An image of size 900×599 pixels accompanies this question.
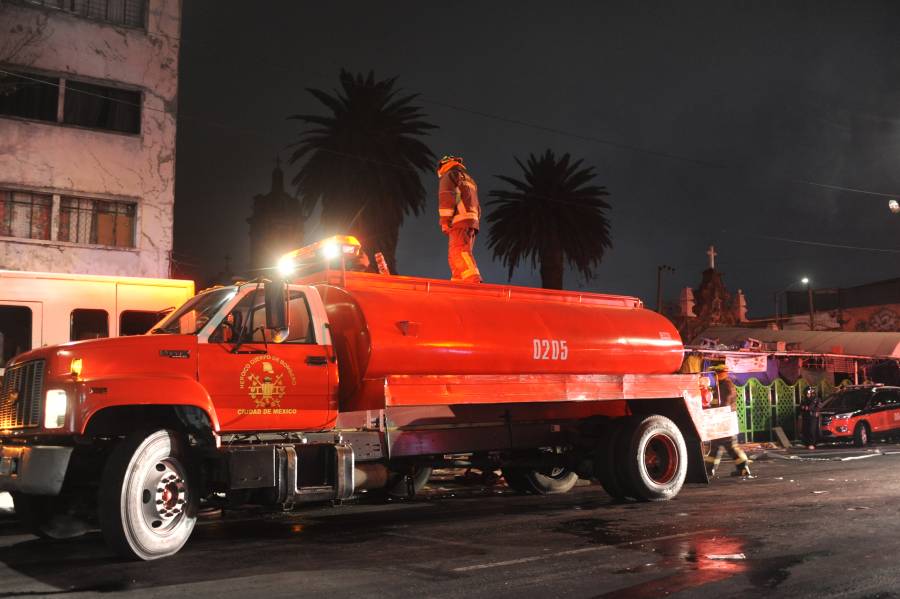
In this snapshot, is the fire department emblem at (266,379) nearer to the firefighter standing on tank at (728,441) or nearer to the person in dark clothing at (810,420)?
the firefighter standing on tank at (728,441)

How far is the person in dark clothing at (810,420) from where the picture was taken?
23.7m

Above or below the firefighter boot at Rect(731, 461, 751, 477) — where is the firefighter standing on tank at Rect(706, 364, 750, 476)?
above

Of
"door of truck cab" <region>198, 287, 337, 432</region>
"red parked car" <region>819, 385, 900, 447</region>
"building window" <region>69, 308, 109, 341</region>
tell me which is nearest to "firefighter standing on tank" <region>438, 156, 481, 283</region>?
"door of truck cab" <region>198, 287, 337, 432</region>

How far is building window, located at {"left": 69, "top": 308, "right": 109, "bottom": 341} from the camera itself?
44.1ft

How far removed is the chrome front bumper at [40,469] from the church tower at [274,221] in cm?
10171

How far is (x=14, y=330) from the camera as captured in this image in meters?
13.1

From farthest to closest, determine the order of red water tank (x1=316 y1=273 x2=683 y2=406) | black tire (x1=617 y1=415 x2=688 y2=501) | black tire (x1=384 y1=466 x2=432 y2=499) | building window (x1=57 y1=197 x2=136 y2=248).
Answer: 1. building window (x1=57 y1=197 x2=136 y2=248)
2. black tire (x1=384 y1=466 x2=432 y2=499)
3. black tire (x1=617 y1=415 x2=688 y2=501)
4. red water tank (x1=316 y1=273 x2=683 y2=406)

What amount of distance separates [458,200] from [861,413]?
1641cm

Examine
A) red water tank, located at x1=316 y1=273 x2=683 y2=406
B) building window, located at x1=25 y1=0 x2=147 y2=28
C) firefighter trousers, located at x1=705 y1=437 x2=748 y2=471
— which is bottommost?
firefighter trousers, located at x1=705 y1=437 x2=748 y2=471

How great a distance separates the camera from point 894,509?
9688 millimetres

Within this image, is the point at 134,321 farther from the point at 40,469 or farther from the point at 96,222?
the point at 96,222

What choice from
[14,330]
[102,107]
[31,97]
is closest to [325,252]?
[14,330]

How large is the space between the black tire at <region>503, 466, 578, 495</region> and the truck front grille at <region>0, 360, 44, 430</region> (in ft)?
22.8

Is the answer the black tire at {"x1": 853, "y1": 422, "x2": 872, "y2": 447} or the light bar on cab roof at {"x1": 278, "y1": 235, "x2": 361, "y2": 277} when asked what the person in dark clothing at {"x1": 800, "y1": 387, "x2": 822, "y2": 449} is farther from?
the light bar on cab roof at {"x1": 278, "y1": 235, "x2": 361, "y2": 277}
